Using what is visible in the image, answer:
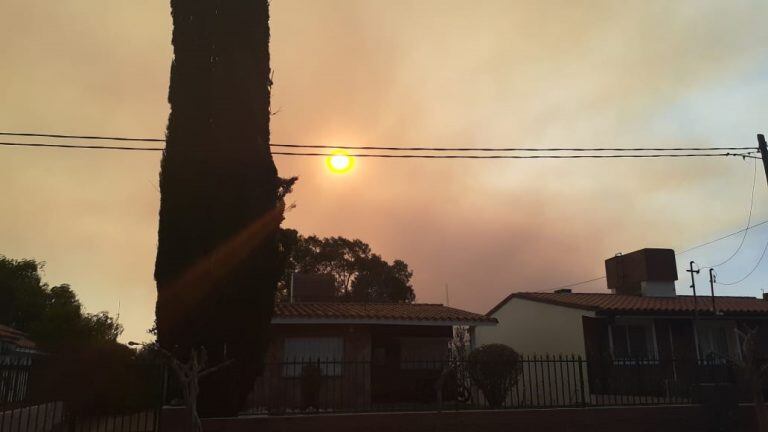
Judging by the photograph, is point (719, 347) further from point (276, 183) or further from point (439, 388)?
point (276, 183)

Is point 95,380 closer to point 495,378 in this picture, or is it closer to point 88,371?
point 88,371

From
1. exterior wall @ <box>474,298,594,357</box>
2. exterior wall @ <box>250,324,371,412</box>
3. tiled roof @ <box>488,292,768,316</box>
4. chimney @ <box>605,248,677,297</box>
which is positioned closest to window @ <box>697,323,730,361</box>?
tiled roof @ <box>488,292,768,316</box>

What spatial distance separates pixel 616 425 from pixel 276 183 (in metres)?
9.34

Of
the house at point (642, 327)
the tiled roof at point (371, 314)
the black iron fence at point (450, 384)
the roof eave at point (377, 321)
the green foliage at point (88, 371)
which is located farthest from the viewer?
the house at point (642, 327)

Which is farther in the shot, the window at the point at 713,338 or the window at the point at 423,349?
the window at the point at 713,338

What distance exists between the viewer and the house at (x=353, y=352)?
17547 millimetres

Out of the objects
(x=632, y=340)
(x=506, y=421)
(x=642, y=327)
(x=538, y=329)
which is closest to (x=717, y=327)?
(x=642, y=327)

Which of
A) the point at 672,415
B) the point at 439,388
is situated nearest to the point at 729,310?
the point at 672,415

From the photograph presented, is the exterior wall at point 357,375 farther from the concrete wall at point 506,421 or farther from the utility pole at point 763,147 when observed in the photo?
the utility pole at point 763,147

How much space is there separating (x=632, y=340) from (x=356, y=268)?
3273 cm

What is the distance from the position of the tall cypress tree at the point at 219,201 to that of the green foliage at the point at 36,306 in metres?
18.7

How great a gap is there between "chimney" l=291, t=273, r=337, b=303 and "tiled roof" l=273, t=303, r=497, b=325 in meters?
3.63

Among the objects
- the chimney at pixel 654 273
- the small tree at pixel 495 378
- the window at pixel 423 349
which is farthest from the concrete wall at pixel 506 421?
the chimney at pixel 654 273

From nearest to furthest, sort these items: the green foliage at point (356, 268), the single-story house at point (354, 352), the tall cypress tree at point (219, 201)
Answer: the tall cypress tree at point (219, 201) < the single-story house at point (354, 352) < the green foliage at point (356, 268)
